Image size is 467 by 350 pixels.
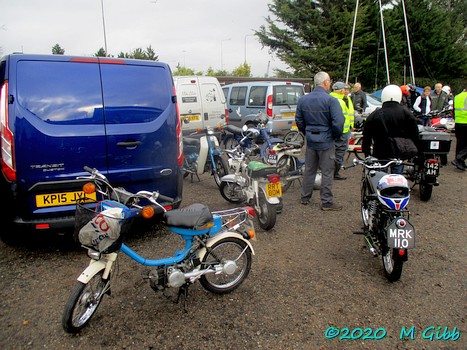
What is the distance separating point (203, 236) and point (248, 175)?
1.99 m

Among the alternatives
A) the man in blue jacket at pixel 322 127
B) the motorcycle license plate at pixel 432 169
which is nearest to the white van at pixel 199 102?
the man in blue jacket at pixel 322 127

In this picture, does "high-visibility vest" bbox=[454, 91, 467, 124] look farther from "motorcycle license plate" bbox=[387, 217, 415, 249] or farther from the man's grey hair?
"motorcycle license plate" bbox=[387, 217, 415, 249]

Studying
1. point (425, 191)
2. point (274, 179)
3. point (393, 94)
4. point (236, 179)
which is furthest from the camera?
point (425, 191)

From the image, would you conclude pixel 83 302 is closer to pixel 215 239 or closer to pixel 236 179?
pixel 215 239

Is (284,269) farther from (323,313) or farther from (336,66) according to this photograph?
(336,66)

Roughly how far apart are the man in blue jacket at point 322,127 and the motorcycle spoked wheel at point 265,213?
117 cm

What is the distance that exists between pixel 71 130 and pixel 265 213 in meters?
2.42

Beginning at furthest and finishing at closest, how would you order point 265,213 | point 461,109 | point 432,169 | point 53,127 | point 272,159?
point 461,109 < point 272,159 < point 432,169 < point 265,213 < point 53,127

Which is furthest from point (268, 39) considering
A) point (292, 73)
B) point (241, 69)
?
point (241, 69)

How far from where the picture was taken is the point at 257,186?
15.4 feet

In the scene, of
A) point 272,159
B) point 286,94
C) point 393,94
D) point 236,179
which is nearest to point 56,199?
point 236,179

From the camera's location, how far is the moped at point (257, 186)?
443 centimetres

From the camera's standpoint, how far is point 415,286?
3246 millimetres

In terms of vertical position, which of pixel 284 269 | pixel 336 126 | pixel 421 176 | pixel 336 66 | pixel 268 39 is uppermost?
pixel 268 39
